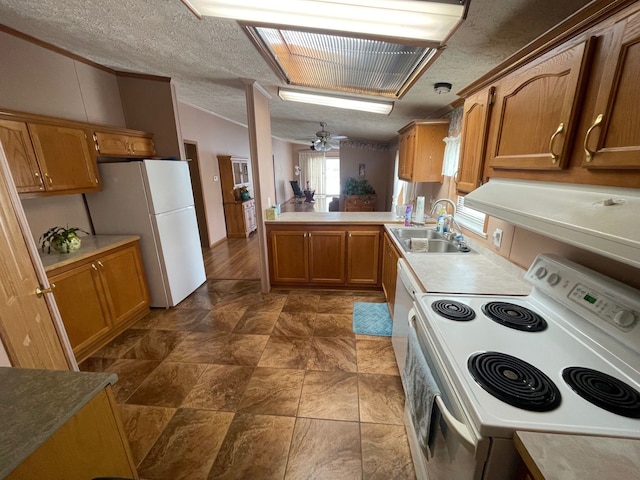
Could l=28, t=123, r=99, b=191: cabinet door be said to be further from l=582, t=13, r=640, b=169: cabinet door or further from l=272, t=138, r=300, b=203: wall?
l=272, t=138, r=300, b=203: wall

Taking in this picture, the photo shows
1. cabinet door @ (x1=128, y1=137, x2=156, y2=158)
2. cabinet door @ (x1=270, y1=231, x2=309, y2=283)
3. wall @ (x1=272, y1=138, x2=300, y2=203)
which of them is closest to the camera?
cabinet door @ (x1=128, y1=137, x2=156, y2=158)

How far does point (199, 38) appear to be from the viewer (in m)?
1.80

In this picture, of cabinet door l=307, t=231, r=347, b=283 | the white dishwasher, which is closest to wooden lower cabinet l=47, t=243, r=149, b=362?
cabinet door l=307, t=231, r=347, b=283

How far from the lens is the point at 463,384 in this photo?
2.58ft

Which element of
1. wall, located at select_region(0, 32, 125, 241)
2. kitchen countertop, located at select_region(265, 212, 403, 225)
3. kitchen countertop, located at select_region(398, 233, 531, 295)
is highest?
wall, located at select_region(0, 32, 125, 241)

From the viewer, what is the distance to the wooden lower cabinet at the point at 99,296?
6.64 feet

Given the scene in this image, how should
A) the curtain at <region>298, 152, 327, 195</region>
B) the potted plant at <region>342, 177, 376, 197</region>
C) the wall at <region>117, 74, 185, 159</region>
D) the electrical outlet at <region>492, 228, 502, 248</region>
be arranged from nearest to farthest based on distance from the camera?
the electrical outlet at <region>492, 228, 502, 248</region> → the wall at <region>117, 74, 185, 159</region> → the potted plant at <region>342, 177, 376, 197</region> → the curtain at <region>298, 152, 327, 195</region>

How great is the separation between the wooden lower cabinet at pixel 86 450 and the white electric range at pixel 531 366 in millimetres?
1170

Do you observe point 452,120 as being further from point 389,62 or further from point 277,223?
point 277,223

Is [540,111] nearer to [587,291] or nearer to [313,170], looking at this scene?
[587,291]

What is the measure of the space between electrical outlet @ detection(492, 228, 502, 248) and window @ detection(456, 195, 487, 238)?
16 centimetres

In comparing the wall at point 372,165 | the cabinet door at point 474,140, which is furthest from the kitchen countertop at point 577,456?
the wall at point 372,165

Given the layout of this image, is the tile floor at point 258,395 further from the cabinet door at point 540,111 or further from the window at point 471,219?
the cabinet door at point 540,111

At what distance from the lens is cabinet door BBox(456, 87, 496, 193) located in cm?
141
